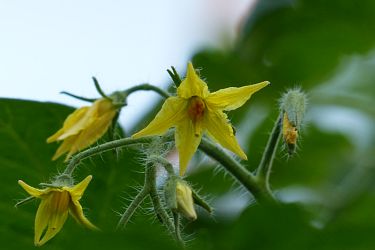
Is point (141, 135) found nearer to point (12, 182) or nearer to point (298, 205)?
point (12, 182)

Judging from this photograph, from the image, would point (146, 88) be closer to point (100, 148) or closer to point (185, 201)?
point (100, 148)

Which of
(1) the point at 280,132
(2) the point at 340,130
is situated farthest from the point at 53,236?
(2) the point at 340,130

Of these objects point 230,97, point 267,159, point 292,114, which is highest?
point 230,97

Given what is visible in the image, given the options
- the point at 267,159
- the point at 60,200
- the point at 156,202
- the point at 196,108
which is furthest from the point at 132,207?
the point at 267,159

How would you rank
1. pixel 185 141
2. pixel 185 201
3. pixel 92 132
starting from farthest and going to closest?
pixel 92 132 → pixel 185 141 → pixel 185 201

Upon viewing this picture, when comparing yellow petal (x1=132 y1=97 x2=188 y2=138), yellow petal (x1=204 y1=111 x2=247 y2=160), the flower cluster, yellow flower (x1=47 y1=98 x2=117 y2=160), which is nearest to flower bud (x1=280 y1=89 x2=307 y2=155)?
the flower cluster

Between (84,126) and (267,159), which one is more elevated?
(84,126)

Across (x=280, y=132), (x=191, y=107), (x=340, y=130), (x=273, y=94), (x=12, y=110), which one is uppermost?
(x=12, y=110)
